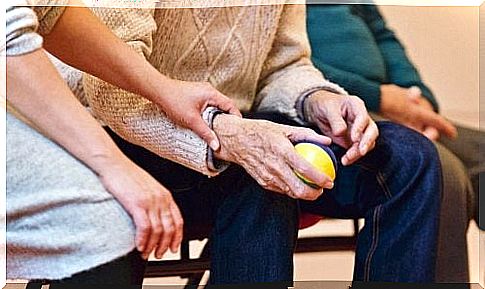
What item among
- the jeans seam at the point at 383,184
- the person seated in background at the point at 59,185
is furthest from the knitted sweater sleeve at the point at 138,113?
the jeans seam at the point at 383,184

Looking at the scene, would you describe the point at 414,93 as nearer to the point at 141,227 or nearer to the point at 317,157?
the point at 317,157

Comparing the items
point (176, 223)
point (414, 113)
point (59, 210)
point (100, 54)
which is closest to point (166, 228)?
point (176, 223)

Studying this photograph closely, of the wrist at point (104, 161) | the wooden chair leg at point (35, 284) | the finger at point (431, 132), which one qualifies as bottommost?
the wooden chair leg at point (35, 284)

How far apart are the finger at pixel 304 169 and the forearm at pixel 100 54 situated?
0.57ft

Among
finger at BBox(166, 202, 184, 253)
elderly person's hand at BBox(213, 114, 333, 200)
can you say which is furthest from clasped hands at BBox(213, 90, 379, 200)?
finger at BBox(166, 202, 184, 253)

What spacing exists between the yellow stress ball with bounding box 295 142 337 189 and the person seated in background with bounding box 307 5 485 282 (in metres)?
0.19

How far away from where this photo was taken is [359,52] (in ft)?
3.95

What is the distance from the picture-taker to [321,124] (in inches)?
41.6

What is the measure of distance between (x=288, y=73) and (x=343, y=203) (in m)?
0.19

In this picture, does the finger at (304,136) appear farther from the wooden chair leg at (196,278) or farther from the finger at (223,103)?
the wooden chair leg at (196,278)

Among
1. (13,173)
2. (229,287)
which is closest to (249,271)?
(229,287)

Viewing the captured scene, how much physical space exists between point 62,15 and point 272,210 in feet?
1.12

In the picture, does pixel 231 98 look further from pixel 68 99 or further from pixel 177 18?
pixel 68 99

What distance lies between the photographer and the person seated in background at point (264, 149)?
958 millimetres
